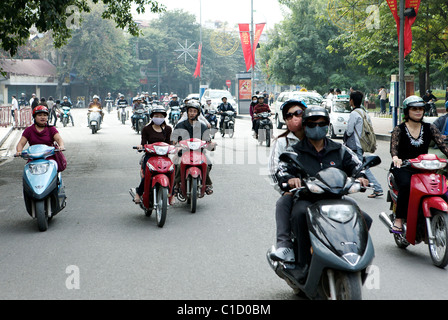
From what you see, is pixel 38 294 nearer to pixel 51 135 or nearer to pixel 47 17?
pixel 51 135

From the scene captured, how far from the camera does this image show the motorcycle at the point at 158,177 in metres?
8.08

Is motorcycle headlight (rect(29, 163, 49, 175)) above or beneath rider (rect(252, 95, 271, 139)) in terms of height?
beneath

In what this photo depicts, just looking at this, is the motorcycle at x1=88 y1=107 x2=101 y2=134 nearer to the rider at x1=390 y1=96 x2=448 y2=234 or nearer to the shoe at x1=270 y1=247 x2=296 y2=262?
the rider at x1=390 y1=96 x2=448 y2=234

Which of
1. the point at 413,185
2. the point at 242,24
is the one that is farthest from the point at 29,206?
the point at 242,24

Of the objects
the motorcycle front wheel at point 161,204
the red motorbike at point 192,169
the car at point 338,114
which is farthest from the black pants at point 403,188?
the car at point 338,114

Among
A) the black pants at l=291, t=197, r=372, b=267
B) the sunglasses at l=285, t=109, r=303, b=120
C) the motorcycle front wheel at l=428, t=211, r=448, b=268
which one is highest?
the sunglasses at l=285, t=109, r=303, b=120

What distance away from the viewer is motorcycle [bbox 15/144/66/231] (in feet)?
25.7

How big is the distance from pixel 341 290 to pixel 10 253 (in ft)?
13.4

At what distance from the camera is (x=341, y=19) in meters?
27.1

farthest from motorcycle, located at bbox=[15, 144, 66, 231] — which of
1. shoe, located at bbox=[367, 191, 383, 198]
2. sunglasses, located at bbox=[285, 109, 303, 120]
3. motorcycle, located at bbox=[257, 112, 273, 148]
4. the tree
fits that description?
motorcycle, located at bbox=[257, 112, 273, 148]

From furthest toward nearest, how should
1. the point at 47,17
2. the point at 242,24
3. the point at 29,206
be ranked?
the point at 242,24 < the point at 47,17 < the point at 29,206

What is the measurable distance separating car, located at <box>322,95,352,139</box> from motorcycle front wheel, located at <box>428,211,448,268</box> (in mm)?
15765

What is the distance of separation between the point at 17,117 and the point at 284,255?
95.9 ft

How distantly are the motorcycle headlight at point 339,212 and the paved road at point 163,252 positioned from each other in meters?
1.13
